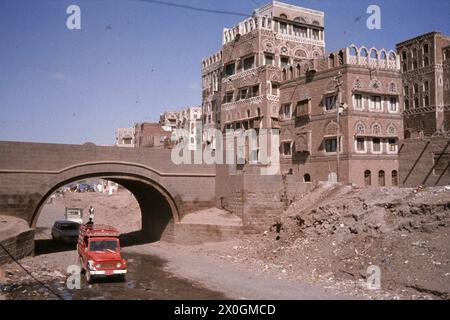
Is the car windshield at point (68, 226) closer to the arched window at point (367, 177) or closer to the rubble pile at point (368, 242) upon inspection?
the rubble pile at point (368, 242)

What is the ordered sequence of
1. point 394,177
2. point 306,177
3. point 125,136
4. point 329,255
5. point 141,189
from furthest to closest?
point 125,136 < point 306,177 < point 394,177 < point 141,189 < point 329,255

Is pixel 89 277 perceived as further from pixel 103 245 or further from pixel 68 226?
pixel 68 226

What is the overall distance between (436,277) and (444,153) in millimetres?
13399

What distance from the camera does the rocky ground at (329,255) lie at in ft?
60.9

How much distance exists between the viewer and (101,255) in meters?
20.7

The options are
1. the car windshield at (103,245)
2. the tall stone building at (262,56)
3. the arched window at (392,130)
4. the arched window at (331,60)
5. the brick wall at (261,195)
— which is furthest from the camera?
the tall stone building at (262,56)

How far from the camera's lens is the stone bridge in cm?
2706

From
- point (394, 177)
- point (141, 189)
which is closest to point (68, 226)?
point (141, 189)

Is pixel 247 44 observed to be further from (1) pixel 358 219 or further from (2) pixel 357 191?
(1) pixel 358 219

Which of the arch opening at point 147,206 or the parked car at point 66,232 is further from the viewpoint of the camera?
the parked car at point 66,232

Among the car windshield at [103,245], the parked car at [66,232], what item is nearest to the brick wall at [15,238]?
the car windshield at [103,245]

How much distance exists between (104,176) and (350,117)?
21.3 m

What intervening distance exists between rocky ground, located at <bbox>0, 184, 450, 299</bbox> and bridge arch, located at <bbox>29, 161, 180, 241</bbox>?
3.48 meters
